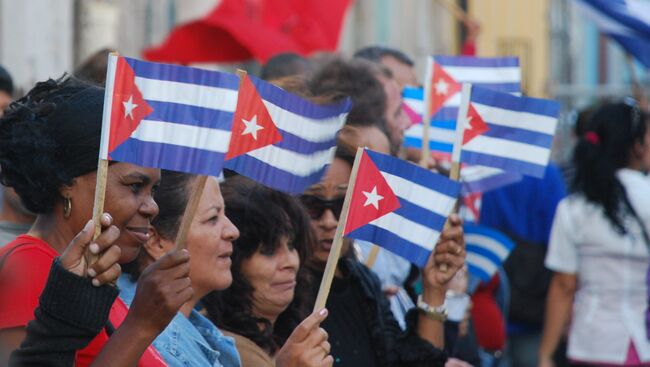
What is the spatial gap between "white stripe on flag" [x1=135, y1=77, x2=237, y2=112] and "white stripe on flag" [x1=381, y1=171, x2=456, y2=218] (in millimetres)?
986

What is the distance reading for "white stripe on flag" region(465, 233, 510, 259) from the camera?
696cm

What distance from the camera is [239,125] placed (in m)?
4.32

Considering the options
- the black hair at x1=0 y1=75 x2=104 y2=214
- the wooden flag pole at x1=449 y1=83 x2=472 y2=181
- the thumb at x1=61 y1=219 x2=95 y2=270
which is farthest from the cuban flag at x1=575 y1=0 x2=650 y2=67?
the thumb at x1=61 y1=219 x2=95 y2=270

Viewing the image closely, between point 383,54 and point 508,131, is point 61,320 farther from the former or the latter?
point 383,54

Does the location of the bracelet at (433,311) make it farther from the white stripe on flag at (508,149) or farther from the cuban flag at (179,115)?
the cuban flag at (179,115)

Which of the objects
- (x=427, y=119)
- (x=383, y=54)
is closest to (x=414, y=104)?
(x=383, y=54)

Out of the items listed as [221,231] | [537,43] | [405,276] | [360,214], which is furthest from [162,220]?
[537,43]

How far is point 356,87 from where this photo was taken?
245 inches

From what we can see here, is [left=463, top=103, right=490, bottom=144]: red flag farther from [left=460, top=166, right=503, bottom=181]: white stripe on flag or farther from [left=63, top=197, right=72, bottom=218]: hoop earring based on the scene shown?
[left=63, top=197, right=72, bottom=218]: hoop earring

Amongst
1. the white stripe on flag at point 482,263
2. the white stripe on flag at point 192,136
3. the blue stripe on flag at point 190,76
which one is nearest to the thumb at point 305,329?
the white stripe on flag at point 192,136

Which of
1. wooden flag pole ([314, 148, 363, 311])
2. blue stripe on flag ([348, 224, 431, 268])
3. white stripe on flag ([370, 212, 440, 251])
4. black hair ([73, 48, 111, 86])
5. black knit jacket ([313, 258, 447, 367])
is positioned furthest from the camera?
black hair ([73, 48, 111, 86])

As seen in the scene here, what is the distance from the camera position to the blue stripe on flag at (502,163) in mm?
5754

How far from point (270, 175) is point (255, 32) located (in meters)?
5.43

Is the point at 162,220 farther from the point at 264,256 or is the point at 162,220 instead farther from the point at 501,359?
the point at 501,359
